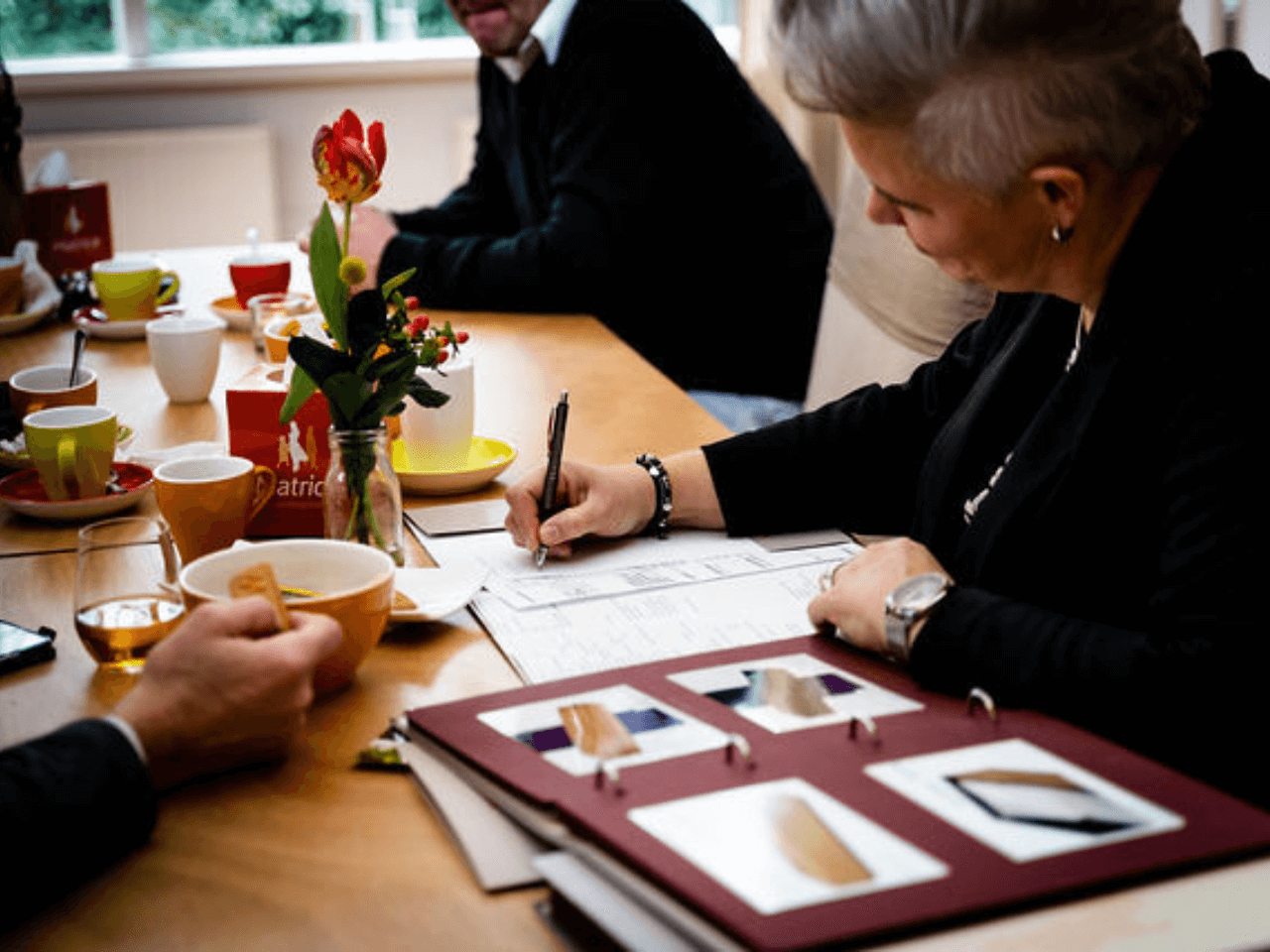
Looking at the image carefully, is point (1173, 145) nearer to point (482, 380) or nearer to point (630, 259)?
point (482, 380)

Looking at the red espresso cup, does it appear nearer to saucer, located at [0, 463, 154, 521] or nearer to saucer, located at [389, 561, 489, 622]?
saucer, located at [0, 463, 154, 521]

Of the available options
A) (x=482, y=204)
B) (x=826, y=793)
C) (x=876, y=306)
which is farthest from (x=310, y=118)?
(x=826, y=793)

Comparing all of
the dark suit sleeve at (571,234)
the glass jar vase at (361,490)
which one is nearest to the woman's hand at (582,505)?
the glass jar vase at (361,490)

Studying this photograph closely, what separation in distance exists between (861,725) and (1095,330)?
15.0 inches

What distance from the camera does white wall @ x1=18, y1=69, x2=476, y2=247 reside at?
4.18 m

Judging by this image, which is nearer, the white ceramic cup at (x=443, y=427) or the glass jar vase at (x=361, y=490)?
the glass jar vase at (x=361, y=490)

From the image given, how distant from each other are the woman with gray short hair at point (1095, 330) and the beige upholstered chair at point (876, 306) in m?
0.82

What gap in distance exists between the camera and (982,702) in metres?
Result: 0.90

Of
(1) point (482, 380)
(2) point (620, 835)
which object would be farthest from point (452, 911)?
(1) point (482, 380)

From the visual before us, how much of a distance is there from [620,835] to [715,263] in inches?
77.6

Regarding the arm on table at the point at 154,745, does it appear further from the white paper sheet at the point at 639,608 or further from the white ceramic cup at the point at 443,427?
the white ceramic cup at the point at 443,427

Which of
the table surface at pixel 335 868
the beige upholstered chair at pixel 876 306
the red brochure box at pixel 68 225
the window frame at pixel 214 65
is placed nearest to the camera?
the table surface at pixel 335 868

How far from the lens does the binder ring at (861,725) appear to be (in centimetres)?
84

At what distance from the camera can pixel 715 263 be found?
2.62 metres
